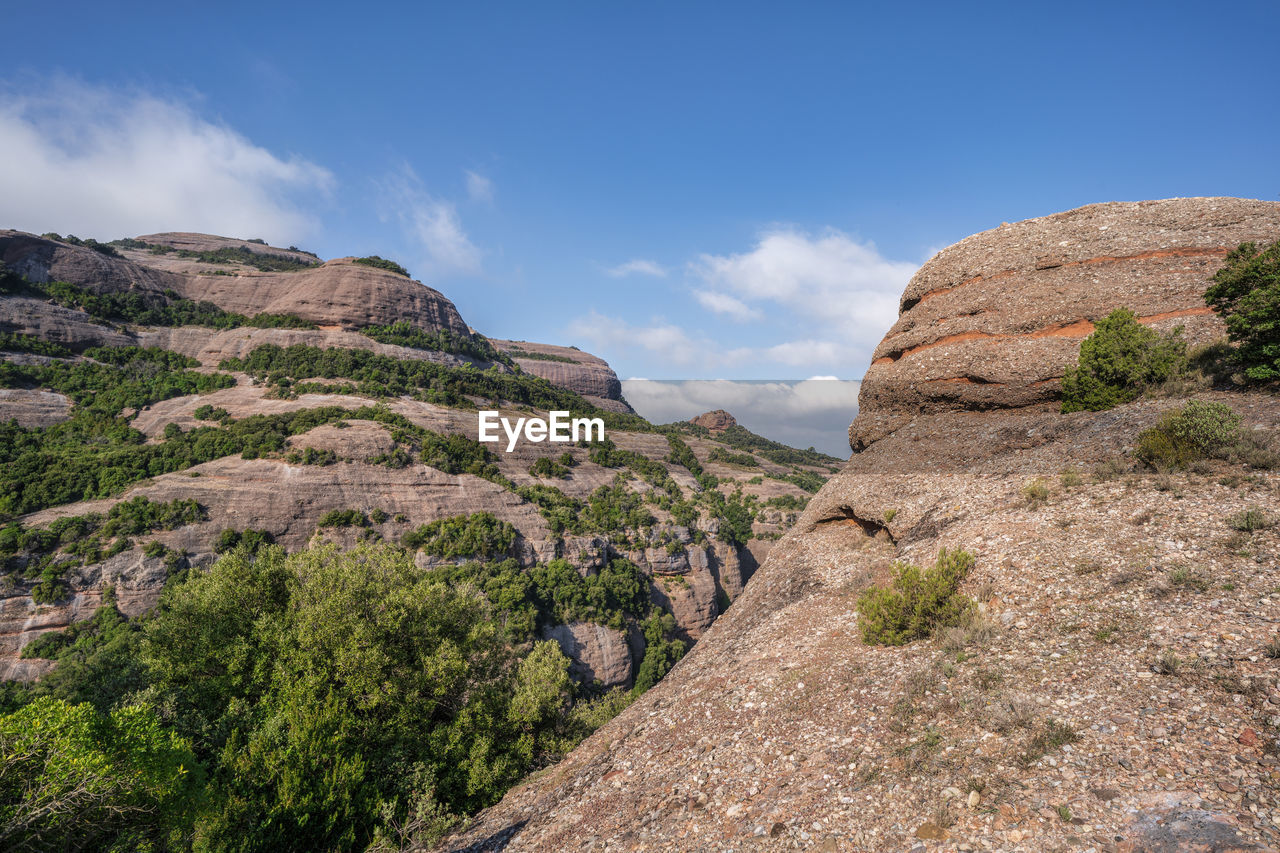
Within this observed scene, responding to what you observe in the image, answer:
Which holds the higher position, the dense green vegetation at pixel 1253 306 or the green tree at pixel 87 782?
the dense green vegetation at pixel 1253 306

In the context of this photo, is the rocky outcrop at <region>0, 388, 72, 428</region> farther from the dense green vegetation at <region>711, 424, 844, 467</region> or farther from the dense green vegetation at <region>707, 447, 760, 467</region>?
the dense green vegetation at <region>711, 424, 844, 467</region>

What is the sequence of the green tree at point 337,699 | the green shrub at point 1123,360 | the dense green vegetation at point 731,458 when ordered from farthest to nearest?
1. the dense green vegetation at point 731,458
2. the green shrub at point 1123,360
3. the green tree at point 337,699

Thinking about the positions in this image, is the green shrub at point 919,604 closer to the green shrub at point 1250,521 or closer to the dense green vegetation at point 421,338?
the green shrub at point 1250,521

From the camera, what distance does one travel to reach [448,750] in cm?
1373

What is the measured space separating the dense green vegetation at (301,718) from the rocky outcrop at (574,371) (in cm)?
11282

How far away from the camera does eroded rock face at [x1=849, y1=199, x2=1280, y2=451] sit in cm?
1510

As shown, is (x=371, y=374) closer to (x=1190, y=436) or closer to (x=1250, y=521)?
(x=1190, y=436)

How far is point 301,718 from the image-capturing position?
11898mm

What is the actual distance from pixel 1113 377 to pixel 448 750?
846 inches

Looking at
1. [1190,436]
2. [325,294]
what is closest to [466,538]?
[1190,436]

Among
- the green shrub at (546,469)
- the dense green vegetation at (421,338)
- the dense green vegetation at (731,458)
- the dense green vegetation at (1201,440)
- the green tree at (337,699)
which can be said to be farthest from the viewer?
the dense green vegetation at (731,458)

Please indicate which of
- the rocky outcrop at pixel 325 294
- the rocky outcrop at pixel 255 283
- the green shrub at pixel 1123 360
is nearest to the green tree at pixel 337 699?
the green shrub at pixel 1123 360

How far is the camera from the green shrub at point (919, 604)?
929 cm

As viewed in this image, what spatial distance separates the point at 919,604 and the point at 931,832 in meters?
4.72
